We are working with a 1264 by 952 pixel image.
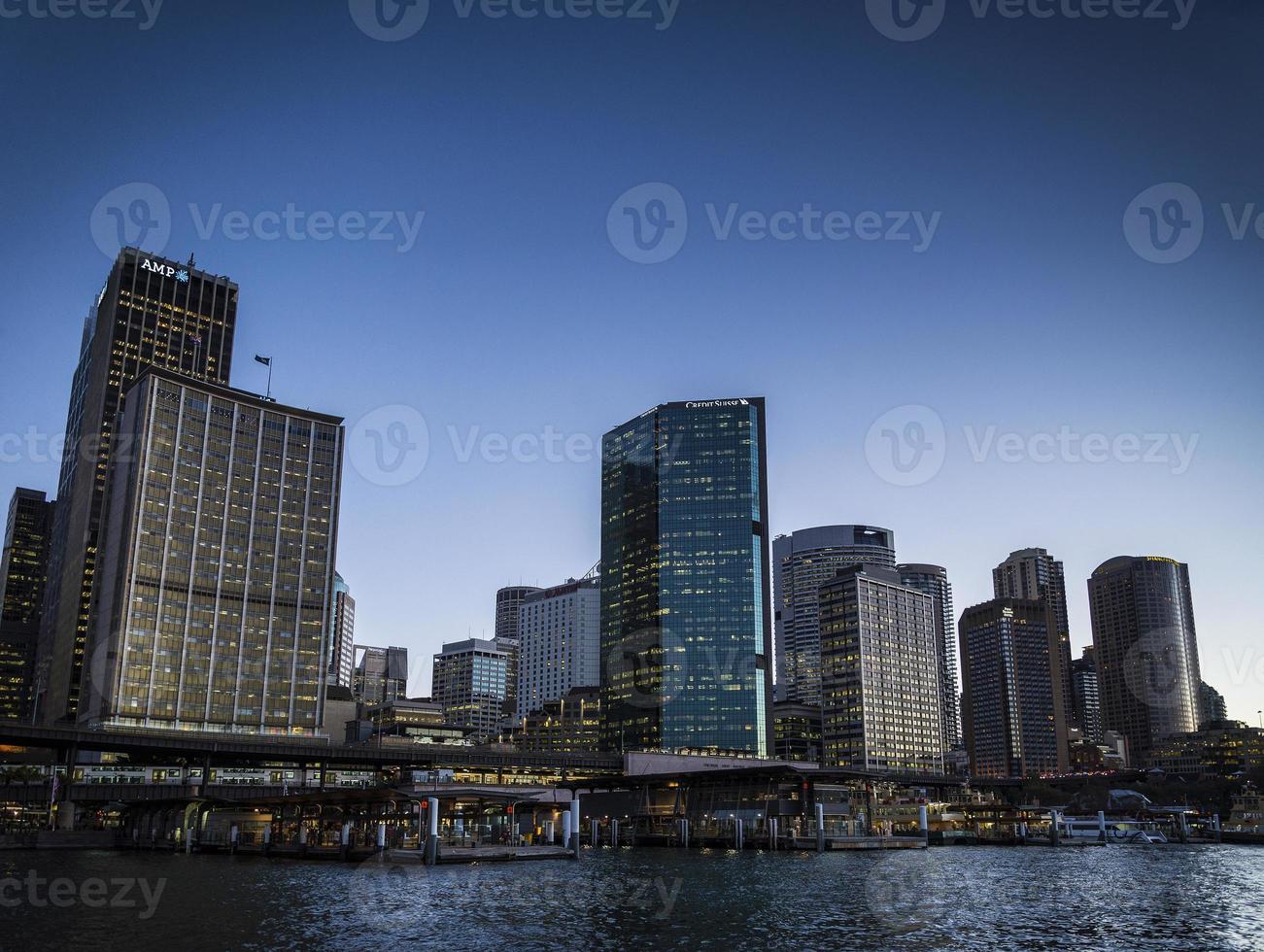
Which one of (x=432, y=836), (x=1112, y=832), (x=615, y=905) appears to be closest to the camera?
(x=615, y=905)

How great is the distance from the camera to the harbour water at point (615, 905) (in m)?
52.5

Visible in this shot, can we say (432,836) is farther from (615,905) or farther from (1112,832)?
(1112,832)

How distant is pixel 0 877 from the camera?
8419 centimetres

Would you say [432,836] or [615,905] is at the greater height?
[432,836]

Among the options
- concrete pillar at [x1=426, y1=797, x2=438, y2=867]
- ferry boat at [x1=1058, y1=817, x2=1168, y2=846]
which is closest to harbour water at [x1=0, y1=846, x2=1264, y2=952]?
concrete pillar at [x1=426, y1=797, x2=438, y2=867]

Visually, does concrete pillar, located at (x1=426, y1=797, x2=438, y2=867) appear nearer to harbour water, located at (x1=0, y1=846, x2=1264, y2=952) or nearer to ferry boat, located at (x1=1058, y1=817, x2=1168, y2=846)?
harbour water, located at (x1=0, y1=846, x2=1264, y2=952)

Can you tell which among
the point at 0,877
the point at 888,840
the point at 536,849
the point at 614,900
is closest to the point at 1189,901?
the point at 614,900

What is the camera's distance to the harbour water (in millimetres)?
52500

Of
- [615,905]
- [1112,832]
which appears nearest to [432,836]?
[615,905]

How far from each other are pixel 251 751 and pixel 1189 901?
158m

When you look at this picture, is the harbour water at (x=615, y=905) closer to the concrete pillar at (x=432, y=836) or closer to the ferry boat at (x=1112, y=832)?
the concrete pillar at (x=432, y=836)

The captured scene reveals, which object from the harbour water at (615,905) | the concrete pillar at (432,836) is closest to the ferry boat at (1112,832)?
the harbour water at (615,905)

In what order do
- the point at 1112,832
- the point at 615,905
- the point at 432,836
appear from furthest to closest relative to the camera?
the point at 1112,832, the point at 432,836, the point at 615,905

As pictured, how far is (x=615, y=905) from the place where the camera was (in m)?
67.0
